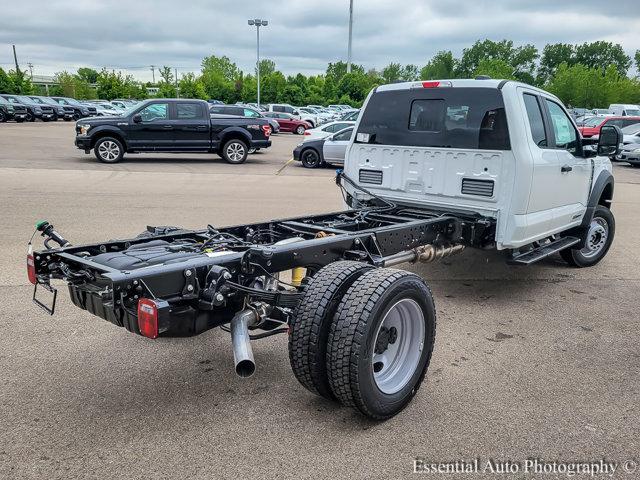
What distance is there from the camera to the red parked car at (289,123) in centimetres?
3947

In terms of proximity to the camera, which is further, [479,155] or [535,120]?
[535,120]

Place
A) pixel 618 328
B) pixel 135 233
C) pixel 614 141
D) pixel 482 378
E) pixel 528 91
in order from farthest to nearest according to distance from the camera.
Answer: pixel 135 233 → pixel 614 141 → pixel 528 91 → pixel 618 328 → pixel 482 378

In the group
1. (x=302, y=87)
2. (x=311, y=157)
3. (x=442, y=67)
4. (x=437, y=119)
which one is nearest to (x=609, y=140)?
(x=437, y=119)

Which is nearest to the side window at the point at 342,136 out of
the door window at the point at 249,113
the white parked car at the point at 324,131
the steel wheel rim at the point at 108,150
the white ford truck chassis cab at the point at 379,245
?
the white parked car at the point at 324,131

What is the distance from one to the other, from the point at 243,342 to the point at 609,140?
5288 mm

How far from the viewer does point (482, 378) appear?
13.1ft

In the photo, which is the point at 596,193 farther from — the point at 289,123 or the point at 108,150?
the point at 289,123

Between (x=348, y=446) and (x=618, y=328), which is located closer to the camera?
(x=348, y=446)

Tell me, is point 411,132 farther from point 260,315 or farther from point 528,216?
point 260,315

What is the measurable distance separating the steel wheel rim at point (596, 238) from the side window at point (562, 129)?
1.37 metres

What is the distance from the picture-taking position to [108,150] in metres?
16.8

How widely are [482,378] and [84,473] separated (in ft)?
8.73

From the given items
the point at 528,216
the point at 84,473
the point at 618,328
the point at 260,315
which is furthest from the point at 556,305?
the point at 84,473

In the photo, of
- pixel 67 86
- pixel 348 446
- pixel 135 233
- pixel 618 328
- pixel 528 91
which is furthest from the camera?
pixel 67 86
